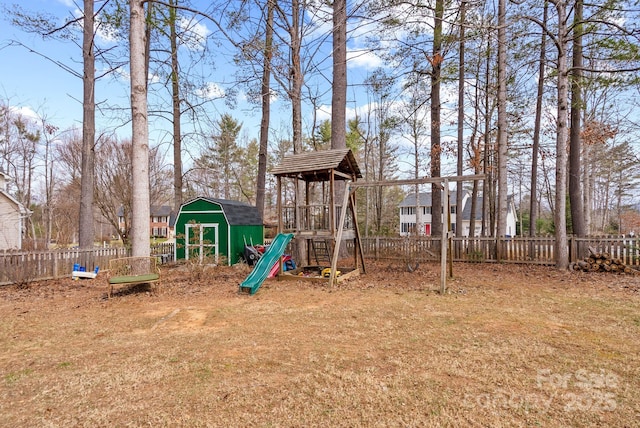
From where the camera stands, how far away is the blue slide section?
657 centimetres

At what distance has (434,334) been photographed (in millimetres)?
3990

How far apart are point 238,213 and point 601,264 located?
453 inches

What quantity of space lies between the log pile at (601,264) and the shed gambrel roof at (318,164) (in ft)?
21.4

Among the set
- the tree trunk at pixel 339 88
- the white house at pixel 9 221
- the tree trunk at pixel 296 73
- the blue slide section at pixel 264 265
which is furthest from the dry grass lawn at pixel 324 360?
the white house at pixel 9 221

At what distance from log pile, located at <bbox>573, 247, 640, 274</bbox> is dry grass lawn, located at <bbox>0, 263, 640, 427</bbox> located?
8.83 feet

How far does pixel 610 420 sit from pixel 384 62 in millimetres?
12298

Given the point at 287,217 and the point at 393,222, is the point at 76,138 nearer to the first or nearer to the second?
the point at 287,217

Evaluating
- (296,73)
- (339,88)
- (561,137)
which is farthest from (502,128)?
(296,73)

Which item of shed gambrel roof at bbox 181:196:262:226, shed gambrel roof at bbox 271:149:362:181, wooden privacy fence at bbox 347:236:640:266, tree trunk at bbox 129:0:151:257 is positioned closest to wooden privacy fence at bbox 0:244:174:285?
tree trunk at bbox 129:0:151:257

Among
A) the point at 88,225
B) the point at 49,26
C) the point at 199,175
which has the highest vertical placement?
the point at 49,26

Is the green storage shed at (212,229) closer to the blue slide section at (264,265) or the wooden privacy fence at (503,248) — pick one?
the wooden privacy fence at (503,248)

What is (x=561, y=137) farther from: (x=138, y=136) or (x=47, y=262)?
(x=47, y=262)

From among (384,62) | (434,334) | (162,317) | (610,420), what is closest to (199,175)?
(384,62)

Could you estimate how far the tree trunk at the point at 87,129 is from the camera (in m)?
10.5
